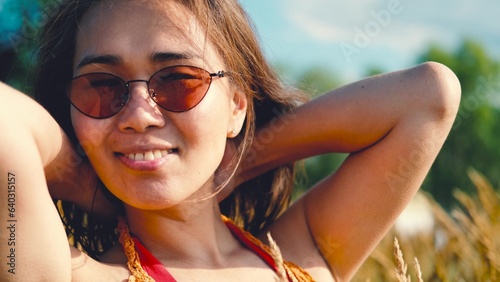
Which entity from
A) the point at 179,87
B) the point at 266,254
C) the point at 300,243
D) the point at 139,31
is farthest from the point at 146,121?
the point at 300,243

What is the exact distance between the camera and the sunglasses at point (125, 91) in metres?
2.10

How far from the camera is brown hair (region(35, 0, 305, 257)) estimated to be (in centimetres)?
235

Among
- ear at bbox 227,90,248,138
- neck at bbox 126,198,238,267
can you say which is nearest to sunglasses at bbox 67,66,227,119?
ear at bbox 227,90,248,138

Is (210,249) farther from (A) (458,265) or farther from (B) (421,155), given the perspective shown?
(A) (458,265)

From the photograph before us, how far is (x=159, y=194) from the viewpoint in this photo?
210 centimetres

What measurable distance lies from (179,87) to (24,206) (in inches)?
24.0

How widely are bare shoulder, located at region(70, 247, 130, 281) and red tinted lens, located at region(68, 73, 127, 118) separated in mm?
383

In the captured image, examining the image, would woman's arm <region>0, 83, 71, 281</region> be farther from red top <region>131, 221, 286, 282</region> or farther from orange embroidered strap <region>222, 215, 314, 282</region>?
orange embroidered strap <region>222, 215, 314, 282</region>

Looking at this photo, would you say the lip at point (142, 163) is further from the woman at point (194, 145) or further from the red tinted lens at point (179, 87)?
the red tinted lens at point (179, 87)

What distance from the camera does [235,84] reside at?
241 centimetres

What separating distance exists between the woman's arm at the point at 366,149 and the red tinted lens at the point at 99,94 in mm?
704

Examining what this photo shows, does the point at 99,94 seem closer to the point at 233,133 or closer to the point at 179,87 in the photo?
the point at 179,87

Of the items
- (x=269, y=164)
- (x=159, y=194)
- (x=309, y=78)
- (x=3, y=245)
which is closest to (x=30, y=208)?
(x=3, y=245)

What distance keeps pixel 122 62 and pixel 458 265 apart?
6.76ft
